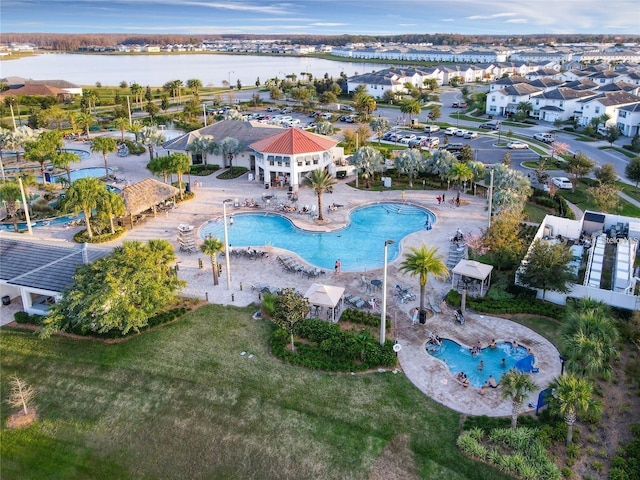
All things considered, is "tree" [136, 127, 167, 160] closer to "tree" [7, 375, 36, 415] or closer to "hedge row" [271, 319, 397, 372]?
"tree" [7, 375, 36, 415]

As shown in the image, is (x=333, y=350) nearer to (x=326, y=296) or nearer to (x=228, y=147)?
(x=326, y=296)

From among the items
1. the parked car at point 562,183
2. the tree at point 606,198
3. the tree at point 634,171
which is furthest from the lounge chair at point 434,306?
the tree at point 634,171

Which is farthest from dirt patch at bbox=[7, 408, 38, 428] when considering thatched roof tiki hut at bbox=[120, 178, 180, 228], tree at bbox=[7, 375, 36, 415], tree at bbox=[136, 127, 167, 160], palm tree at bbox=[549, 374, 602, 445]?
tree at bbox=[136, 127, 167, 160]

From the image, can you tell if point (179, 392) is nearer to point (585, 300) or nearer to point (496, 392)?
point (496, 392)

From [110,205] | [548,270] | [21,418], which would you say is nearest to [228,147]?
[110,205]

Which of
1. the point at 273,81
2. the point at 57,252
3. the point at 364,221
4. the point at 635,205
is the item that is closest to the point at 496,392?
the point at 364,221

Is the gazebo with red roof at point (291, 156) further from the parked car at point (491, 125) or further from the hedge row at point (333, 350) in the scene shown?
the parked car at point (491, 125)

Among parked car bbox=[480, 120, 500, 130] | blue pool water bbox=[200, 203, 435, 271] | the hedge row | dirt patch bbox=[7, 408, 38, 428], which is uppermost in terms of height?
parked car bbox=[480, 120, 500, 130]
